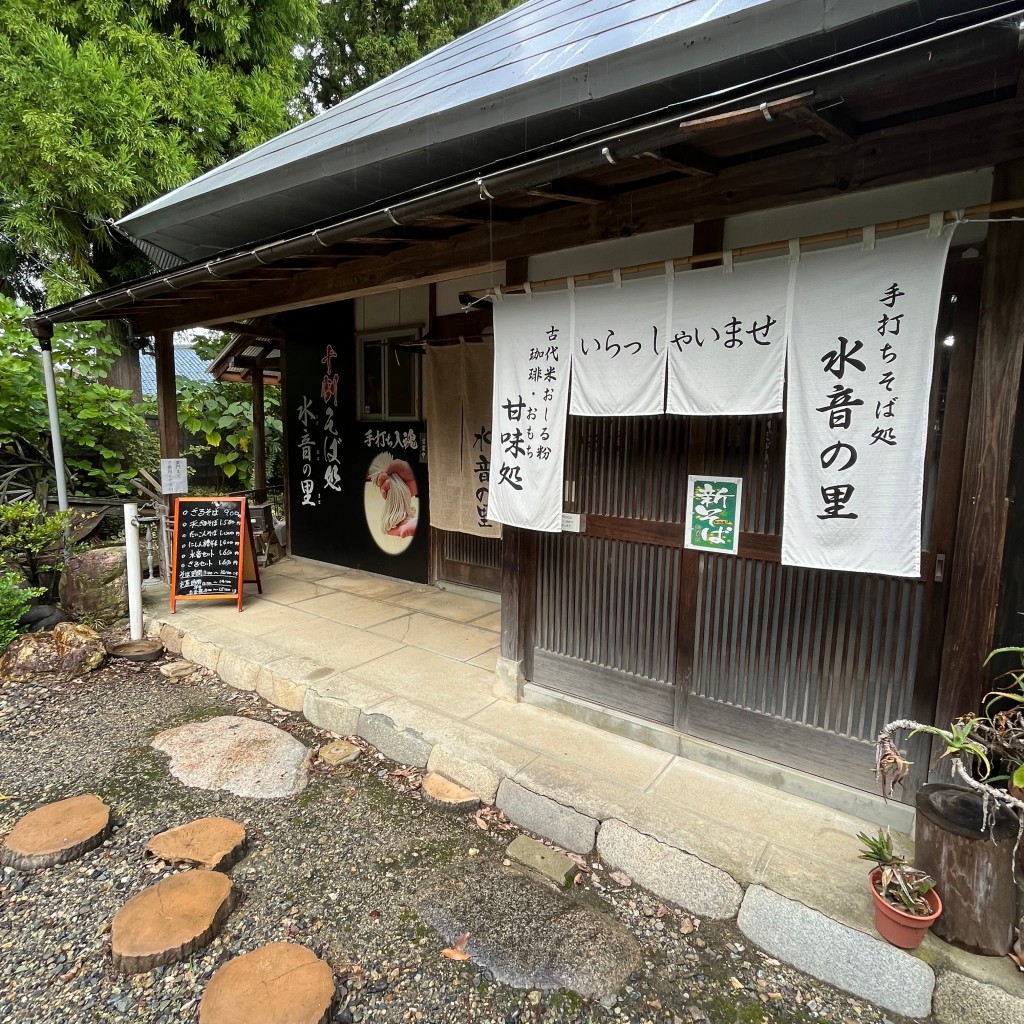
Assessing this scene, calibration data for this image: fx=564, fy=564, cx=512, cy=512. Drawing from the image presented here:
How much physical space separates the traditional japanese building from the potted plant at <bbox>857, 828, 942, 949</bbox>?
74 cm

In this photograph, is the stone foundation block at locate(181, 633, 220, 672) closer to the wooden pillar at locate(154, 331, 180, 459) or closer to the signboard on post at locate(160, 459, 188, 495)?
the signboard on post at locate(160, 459, 188, 495)

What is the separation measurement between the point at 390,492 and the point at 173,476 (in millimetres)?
2540

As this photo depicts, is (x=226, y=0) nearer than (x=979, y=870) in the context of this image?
No

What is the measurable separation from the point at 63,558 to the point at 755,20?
25.9 feet

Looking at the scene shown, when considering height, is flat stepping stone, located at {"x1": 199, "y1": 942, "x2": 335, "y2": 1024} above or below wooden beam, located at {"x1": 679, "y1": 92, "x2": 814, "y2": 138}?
below

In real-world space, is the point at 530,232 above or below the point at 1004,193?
above

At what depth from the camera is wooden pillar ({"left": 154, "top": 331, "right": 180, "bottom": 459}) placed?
258 inches

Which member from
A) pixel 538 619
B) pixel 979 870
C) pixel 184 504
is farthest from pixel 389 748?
pixel 184 504

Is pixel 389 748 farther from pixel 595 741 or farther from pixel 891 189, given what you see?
pixel 891 189

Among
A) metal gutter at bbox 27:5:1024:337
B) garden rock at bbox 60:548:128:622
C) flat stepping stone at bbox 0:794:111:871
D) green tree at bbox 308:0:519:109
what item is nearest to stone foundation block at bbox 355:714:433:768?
flat stepping stone at bbox 0:794:111:871

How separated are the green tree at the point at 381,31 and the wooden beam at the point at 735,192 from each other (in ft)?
45.5

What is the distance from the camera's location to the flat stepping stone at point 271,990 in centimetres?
205

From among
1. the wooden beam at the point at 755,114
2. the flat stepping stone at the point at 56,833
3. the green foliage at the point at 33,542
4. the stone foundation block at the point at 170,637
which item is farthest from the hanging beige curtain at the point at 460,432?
the green foliage at the point at 33,542

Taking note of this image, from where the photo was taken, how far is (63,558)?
647 centimetres
